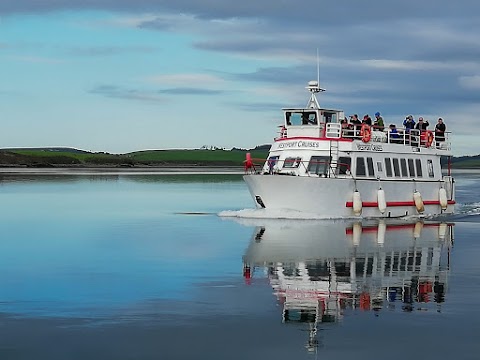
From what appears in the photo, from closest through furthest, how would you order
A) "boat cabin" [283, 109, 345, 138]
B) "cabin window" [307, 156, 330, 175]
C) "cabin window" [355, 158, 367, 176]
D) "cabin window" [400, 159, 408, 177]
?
"cabin window" [307, 156, 330, 175], "cabin window" [355, 158, 367, 176], "boat cabin" [283, 109, 345, 138], "cabin window" [400, 159, 408, 177]

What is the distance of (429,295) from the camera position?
19219mm

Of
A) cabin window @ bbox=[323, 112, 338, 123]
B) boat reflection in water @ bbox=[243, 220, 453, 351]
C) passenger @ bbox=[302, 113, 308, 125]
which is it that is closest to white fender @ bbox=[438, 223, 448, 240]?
boat reflection in water @ bbox=[243, 220, 453, 351]

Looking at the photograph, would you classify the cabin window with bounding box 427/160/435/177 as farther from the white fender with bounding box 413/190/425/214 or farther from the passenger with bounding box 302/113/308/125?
the passenger with bounding box 302/113/308/125

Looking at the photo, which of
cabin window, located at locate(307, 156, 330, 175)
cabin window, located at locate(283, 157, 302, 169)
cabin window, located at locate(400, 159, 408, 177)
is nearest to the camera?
cabin window, located at locate(307, 156, 330, 175)

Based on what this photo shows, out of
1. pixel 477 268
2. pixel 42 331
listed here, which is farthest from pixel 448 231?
pixel 42 331

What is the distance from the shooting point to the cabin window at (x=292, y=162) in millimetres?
41562

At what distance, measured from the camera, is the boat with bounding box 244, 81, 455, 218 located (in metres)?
39.9

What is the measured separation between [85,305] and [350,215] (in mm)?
24640

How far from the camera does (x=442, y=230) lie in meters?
37.2

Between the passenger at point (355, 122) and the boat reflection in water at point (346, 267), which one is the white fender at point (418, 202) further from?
the boat reflection in water at point (346, 267)

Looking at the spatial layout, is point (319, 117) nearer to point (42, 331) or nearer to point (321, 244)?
point (321, 244)

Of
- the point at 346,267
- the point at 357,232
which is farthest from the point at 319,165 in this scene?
the point at 346,267

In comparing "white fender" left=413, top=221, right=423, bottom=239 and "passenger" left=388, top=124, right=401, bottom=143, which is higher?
"passenger" left=388, top=124, right=401, bottom=143

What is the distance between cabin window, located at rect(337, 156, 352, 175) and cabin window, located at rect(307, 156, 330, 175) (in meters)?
0.62
